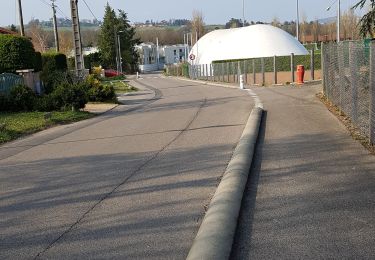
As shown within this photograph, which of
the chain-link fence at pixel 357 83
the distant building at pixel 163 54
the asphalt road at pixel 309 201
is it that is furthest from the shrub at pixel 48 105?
the distant building at pixel 163 54

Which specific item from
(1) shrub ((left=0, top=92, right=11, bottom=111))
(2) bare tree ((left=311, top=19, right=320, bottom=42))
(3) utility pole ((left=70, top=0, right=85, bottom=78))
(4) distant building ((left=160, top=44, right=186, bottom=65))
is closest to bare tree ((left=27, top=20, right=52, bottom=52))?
(3) utility pole ((left=70, top=0, right=85, bottom=78))

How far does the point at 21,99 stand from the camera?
2106 centimetres

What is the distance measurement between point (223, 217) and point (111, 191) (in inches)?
88.0

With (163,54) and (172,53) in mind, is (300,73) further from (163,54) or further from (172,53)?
(163,54)

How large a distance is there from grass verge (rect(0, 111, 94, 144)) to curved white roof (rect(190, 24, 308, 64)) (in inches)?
2157

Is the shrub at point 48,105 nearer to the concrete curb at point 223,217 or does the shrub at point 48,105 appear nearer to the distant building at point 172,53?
the concrete curb at point 223,217

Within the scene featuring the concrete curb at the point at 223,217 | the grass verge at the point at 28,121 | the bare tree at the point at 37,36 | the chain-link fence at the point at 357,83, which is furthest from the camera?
the bare tree at the point at 37,36

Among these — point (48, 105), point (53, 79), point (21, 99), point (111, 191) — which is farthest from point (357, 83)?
point (53, 79)

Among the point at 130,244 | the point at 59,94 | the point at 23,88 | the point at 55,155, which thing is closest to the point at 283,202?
the point at 130,244

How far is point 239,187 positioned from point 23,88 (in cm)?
1697

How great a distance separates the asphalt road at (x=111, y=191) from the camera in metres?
4.91

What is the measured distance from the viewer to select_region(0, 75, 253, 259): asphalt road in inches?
193

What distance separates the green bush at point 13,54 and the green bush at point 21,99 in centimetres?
565

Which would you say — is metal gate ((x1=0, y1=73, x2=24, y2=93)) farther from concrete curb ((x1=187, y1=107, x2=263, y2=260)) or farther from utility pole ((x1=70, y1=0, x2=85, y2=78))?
concrete curb ((x1=187, y1=107, x2=263, y2=260))
